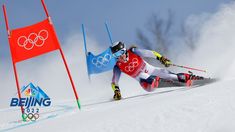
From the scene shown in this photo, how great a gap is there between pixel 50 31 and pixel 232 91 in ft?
12.1

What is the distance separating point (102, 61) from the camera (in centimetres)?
1272

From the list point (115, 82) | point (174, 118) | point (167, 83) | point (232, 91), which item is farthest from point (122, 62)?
point (174, 118)

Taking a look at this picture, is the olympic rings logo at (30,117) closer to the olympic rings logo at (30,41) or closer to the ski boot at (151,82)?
the olympic rings logo at (30,41)

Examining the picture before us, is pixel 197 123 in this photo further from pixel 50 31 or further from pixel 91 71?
pixel 91 71

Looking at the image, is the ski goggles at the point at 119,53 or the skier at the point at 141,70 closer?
the ski goggles at the point at 119,53

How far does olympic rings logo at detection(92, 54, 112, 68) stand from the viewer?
41.5 feet

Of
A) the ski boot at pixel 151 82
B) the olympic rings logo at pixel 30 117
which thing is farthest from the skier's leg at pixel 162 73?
the olympic rings logo at pixel 30 117

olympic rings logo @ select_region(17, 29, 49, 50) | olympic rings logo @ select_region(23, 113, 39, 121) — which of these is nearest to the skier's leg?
olympic rings logo @ select_region(17, 29, 49, 50)

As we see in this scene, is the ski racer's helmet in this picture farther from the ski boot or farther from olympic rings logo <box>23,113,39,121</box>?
olympic rings logo <box>23,113,39,121</box>

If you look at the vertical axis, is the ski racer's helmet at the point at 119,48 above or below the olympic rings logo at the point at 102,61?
below

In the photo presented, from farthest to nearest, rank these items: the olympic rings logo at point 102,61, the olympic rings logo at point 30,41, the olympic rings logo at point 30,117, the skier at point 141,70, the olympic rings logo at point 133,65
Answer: the olympic rings logo at point 102,61 → the olympic rings logo at point 133,65 → the skier at point 141,70 → the olympic rings logo at point 30,41 → the olympic rings logo at point 30,117

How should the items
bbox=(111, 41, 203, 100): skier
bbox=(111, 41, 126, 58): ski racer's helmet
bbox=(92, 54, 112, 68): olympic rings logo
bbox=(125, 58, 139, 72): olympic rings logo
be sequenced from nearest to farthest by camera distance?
bbox=(111, 41, 126, 58): ski racer's helmet, bbox=(111, 41, 203, 100): skier, bbox=(125, 58, 139, 72): olympic rings logo, bbox=(92, 54, 112, 68): olympic rings logo

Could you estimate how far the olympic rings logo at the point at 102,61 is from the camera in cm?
1266

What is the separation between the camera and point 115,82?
848cm
